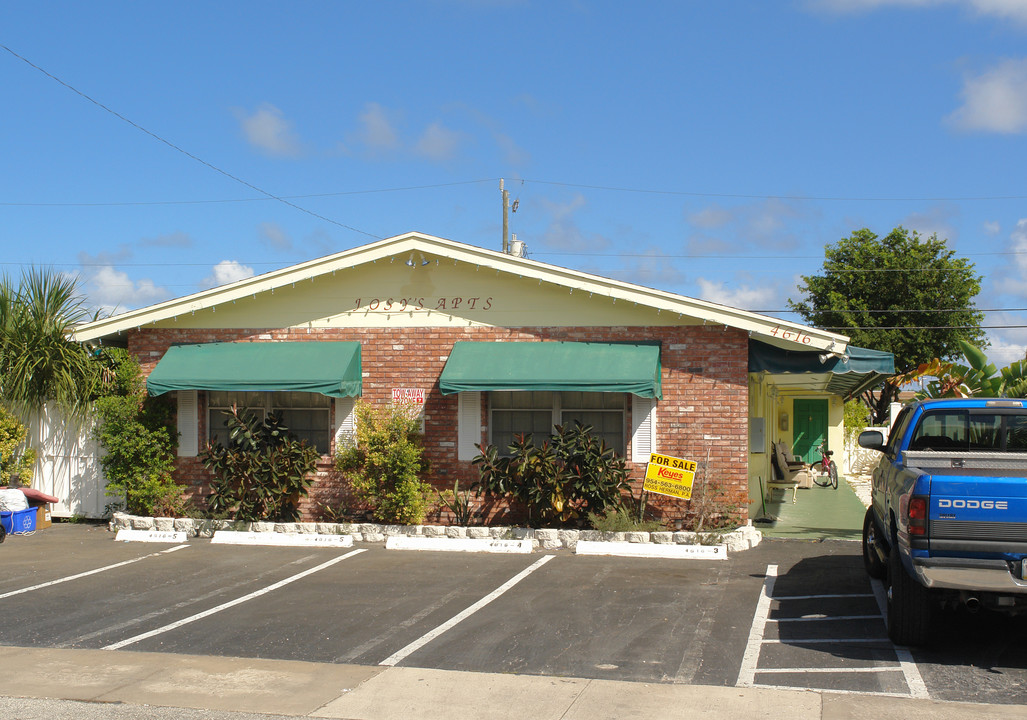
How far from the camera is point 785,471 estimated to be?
21.0m

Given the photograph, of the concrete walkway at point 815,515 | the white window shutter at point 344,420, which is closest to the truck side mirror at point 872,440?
the concrete walkway at point 815,515

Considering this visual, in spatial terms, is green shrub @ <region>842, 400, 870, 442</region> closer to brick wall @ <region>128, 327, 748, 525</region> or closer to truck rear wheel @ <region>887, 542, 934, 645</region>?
brick wall @ <region>128, 327, 748, 525</region>

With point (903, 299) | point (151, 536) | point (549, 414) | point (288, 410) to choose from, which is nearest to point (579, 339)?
point (549, 414)

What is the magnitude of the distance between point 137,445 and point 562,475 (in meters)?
6.19

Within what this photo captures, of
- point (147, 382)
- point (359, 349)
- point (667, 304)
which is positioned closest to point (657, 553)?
point (667, 304)

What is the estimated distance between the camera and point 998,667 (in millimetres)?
7086

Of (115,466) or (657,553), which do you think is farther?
(115,466)

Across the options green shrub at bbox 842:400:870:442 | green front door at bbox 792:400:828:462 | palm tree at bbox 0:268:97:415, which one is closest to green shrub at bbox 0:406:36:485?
palm tree at bbox 0:268:97:415

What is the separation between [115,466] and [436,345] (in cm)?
506

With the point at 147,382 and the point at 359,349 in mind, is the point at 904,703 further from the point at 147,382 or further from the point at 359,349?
the point at 147,382

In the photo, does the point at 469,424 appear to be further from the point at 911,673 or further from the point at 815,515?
the point at 911,673

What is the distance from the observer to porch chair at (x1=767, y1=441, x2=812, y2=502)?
2100 centimetres

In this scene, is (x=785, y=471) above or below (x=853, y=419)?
below

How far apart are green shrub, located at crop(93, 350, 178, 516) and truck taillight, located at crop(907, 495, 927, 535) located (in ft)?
35.1
